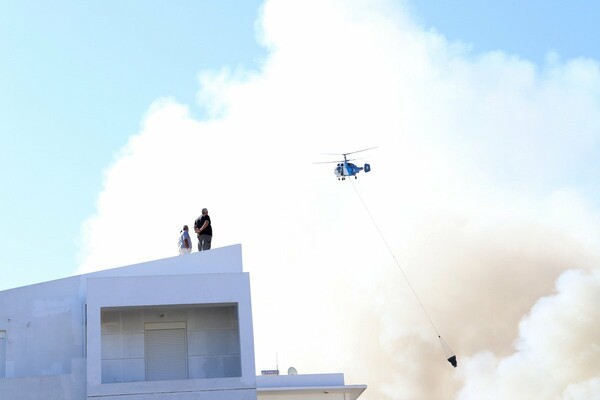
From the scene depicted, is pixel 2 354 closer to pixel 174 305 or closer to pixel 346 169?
pixel 174 305

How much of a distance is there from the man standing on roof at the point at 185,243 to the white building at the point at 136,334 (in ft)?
5.30

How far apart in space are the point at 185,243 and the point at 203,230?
2.99ft

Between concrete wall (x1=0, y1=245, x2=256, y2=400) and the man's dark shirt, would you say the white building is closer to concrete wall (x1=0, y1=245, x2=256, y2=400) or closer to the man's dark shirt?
concrete wall (x1=0, y1=245, x2=256, y2=400)

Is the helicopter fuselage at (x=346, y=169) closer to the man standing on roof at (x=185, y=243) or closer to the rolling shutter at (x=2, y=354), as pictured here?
the man standing on roof at (x=185, y=243)

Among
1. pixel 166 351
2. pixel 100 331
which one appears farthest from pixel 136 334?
pixel 100 331

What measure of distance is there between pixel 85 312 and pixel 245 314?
522 cm

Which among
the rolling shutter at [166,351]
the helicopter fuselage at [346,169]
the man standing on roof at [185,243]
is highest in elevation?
the helicopter fuselage at [346,169]

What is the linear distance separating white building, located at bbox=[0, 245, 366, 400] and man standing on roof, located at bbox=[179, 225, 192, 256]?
5.30ft

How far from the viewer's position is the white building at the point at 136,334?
31.5m

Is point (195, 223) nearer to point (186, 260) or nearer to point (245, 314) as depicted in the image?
point (186, 260)

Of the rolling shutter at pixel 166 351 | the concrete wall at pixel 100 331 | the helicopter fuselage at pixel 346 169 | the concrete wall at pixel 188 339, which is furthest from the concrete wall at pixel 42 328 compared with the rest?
the helicopter fuselage at pixel 346 169

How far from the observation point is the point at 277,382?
37.6m

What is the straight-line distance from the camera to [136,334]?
109 feet

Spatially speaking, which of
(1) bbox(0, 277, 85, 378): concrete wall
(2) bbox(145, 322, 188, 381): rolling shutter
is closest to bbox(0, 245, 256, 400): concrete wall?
(1) bbox(0, 277, 85, 378): concrete wall
